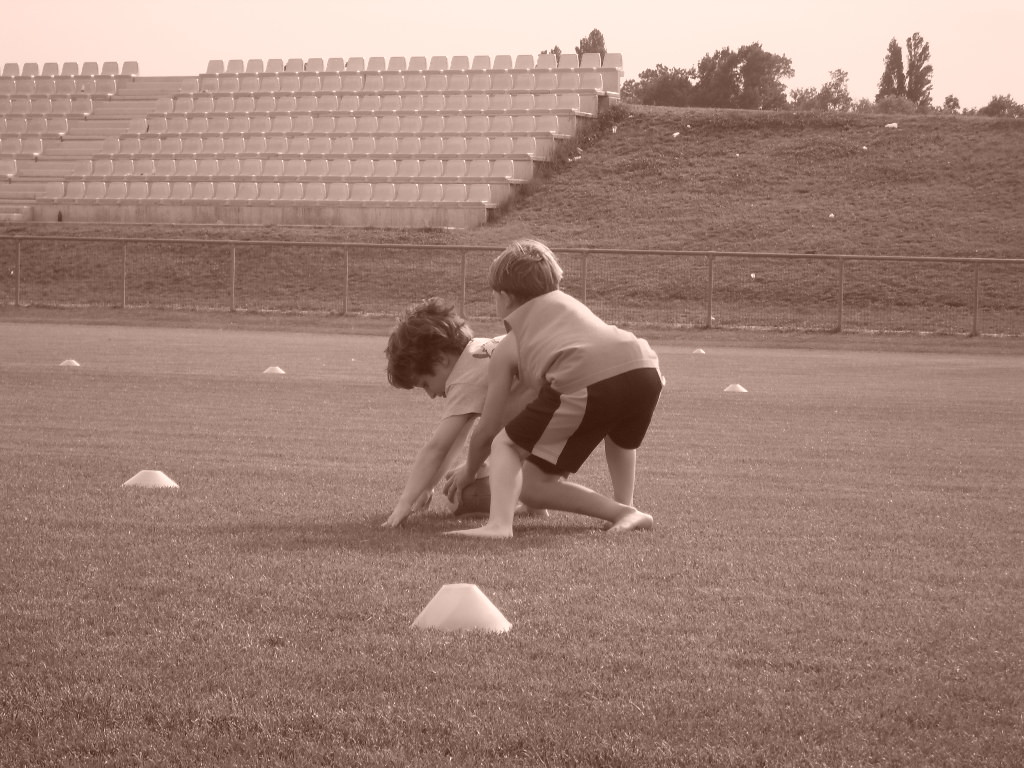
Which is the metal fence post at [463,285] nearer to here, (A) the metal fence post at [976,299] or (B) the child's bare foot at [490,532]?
(A) the metal fence post at [976,299]

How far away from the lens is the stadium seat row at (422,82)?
44.3 m

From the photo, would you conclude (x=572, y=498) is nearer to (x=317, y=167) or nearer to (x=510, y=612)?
(x=510, y=612)

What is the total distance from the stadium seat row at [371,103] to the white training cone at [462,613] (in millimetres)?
39213

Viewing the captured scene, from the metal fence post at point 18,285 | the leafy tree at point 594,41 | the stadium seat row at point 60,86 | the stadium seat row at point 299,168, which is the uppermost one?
the leafy tree at point 594,41

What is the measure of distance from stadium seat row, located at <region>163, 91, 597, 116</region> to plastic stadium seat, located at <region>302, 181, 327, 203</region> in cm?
521

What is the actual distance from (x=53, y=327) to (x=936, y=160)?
24544mm

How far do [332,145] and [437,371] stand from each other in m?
36.1

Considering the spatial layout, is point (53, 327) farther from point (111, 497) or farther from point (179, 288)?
point (111, 497)

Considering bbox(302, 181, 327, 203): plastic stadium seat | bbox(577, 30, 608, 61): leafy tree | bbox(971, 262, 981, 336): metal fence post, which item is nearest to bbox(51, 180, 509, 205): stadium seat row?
bbox(302, 181, 327, 203): plastic stadium seat

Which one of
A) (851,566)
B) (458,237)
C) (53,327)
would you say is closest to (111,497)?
(851,566)

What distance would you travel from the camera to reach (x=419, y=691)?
3.55 meters

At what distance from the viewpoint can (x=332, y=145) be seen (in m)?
41.4

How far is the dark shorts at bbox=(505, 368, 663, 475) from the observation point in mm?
5871

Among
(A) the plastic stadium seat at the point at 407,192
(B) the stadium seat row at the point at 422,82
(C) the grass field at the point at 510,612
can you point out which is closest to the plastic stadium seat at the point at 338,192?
(A) the plastic stadium seat at the point at 407,192
